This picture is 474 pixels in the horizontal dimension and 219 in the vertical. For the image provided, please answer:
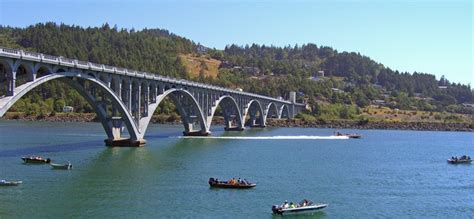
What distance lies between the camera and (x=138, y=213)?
39.6 metres

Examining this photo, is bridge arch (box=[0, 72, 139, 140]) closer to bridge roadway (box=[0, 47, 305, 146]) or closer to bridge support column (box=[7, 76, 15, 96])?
bridge roadway (box=[0, 47, 305, 146])

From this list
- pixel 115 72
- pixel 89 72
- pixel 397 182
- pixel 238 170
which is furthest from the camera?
pixel 115 72

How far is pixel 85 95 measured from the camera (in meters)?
70.5

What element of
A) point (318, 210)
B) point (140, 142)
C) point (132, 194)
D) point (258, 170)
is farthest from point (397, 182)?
point (140, 142)

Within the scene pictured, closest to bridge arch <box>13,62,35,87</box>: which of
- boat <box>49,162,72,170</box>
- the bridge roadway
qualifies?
the bridge roadway

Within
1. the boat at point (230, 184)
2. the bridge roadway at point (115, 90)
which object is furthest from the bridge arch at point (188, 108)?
the boat at point (230, 184)

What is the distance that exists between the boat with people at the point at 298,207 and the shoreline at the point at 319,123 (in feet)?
441

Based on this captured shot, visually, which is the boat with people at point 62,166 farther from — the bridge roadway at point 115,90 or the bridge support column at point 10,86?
the bridge support column at point 10,86

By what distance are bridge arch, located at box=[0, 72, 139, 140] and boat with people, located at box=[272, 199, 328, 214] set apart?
23.8 meters

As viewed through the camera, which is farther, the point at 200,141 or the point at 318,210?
the point at 200,141

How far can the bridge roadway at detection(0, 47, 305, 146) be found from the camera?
52.8 metres

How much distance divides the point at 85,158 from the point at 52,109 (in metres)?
124

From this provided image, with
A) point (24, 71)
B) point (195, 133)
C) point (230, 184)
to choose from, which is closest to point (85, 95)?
point (24, 71)

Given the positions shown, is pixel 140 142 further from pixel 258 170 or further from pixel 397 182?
pixel 397 182
